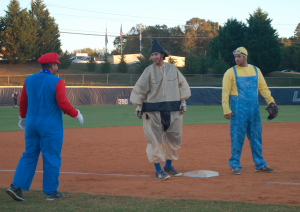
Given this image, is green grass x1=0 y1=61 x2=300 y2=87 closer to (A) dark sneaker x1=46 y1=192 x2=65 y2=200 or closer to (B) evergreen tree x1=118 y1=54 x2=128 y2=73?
(B) evergreen tree x1=118 y1=54 x2=128 y2=73

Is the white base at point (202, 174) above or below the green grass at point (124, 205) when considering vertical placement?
below

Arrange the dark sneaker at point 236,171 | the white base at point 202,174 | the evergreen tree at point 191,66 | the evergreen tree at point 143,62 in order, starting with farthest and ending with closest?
the evergreen tree at point 143,62 → the evergreen tree at point 191,66 → the dark sneaker at point 236,171 → the white base at point 202,174

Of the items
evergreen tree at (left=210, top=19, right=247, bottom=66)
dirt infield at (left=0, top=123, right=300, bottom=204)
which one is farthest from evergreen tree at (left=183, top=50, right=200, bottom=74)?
dirt infield at (left=0, top=123, right=300, bottom=204)

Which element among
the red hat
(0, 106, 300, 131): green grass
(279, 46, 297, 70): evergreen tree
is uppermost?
(279, 46, 297, 70): evergreen tree

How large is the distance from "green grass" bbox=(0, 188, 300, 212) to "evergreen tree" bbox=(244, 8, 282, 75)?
50.4 metres

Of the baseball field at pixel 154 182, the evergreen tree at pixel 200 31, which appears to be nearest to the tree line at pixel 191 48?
the evergreen tree at pixel 200 31

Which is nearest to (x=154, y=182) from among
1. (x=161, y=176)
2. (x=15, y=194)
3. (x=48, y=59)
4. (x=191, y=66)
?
(x=161, y=176)

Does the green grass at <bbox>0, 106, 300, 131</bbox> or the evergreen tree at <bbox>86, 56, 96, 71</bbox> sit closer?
the green grass at <bbox>0, 106, 300, 131</bbox>

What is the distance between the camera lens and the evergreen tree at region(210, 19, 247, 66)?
176 feet

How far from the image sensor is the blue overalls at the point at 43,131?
Result: 4359mm

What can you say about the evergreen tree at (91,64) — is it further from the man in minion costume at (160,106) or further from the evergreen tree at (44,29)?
the man in minion costume at (160,106)

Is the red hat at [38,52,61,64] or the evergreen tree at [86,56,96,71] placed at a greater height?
the evergreen tree at [86,56,96,71]

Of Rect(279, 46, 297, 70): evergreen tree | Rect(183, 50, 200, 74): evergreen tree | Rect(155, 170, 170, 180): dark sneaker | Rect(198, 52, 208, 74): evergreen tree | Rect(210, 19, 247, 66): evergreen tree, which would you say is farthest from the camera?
Rect(279, 46, 297, 70): evergreen tree

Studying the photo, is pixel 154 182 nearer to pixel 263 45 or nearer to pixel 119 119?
pixel 119 119
